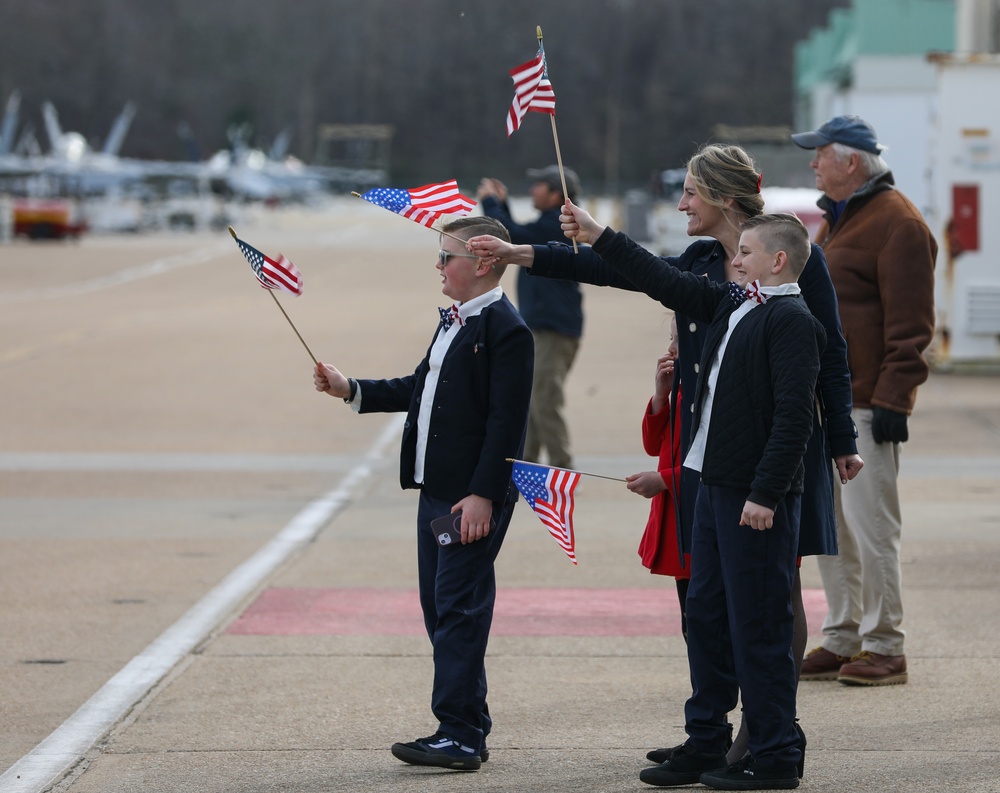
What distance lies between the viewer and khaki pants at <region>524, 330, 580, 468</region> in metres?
10.5

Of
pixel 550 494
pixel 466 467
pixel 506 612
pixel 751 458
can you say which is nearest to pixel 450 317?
pixel 466 467

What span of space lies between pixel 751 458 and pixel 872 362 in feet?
5.43

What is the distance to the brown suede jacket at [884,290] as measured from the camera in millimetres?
5660

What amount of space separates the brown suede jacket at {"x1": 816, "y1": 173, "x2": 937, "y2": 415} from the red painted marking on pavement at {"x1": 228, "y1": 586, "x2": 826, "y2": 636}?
1.52m

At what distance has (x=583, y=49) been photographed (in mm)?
162125

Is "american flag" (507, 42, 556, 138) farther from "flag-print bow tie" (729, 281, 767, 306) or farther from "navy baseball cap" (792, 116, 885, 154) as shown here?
"navy baseball cap" (792, 116, 885, 154)

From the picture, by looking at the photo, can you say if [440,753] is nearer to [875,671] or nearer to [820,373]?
[820,373]

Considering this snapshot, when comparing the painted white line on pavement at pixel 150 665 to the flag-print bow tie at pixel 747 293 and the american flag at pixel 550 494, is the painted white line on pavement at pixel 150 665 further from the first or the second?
the flag-print bow tie at pixel 747 293

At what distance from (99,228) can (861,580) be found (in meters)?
64.5

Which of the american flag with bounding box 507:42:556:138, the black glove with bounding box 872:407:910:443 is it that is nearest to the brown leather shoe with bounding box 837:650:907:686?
the black glove with bounding box 872:407:910:443

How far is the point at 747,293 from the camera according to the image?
436cm

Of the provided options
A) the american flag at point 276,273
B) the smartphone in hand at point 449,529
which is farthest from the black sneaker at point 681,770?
the american flag at point 276,273

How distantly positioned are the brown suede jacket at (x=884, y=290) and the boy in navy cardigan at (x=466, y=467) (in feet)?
5.09

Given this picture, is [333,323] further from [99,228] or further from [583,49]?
[583,49]
